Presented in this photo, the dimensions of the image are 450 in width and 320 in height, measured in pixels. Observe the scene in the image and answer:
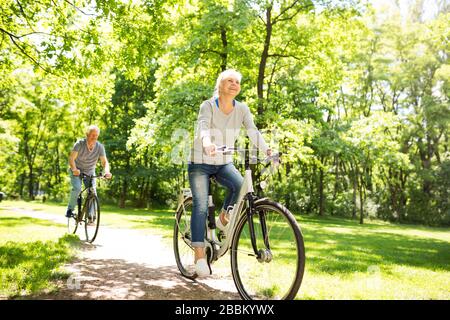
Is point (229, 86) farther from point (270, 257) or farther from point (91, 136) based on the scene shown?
point (91, 136)

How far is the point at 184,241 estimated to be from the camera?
516 cm

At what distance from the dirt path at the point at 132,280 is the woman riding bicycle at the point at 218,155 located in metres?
0.31

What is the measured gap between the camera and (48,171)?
4694cm

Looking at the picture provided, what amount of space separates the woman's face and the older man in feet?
13.6

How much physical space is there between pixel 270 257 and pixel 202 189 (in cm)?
114

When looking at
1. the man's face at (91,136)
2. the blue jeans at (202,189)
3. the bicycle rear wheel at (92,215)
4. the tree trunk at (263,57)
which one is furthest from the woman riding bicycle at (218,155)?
the tree trunk at (263,57)

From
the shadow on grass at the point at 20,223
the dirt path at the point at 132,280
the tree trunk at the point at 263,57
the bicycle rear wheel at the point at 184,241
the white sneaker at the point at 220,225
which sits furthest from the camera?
the tree trunk at the point at 263,57

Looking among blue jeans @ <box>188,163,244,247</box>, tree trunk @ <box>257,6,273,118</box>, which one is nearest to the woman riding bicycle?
blue jeans @ <box>188,163,244,247</box>

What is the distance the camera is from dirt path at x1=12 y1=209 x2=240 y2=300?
4.15 metres

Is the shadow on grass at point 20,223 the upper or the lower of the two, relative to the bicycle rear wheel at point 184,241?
lower

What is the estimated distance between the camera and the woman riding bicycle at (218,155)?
4305 millimetres

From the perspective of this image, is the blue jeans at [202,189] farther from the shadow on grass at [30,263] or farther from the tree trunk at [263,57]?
the tree trunk at [263,57]

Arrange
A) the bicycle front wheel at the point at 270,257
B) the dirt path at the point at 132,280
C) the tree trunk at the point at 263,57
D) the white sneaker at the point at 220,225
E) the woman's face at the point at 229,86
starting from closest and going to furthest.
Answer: the bicycle front wheel at the point at 270,257 → the dirt path at the point at 132,280 → the woman's face at the point at 229,86 → the white sneaker at the point at 220,225 → the tree trunk at the point at 263,57
